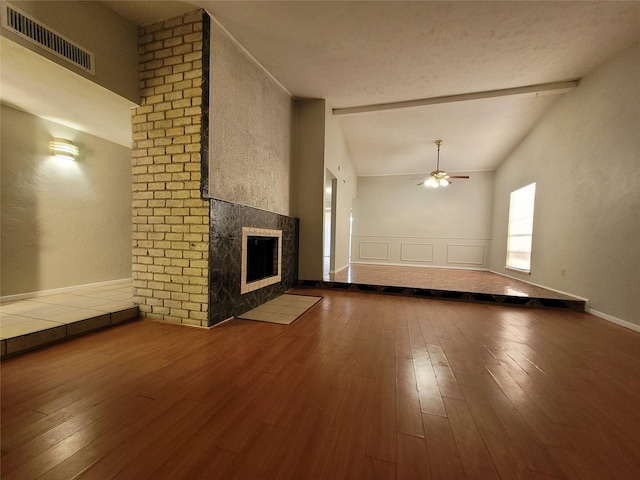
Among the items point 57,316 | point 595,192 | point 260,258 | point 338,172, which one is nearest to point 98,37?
point 57,316

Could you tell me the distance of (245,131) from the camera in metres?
2.96

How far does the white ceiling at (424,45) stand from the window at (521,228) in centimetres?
167

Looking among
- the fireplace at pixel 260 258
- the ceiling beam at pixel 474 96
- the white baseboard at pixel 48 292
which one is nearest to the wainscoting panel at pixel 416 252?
the ceiling beam at pixel 474 96

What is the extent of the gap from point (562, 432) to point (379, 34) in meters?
3.52

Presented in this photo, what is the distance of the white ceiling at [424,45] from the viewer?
231 cm

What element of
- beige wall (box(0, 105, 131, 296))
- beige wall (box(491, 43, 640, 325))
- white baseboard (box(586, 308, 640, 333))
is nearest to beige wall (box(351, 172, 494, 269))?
beige wall (box(491, 43, 640, 325))

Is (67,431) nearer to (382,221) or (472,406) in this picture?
(472,406)

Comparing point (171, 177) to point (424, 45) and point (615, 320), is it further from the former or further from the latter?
point (615, 320)

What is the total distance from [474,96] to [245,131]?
143 inches

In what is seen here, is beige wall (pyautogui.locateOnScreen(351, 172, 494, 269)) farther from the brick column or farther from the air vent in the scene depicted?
the air vent

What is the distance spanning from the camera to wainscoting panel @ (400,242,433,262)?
7680 mm

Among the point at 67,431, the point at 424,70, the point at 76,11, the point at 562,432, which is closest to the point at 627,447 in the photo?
the point at 562,432

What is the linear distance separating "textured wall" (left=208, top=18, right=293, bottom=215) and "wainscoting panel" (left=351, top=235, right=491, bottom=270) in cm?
473

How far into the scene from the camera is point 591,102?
3305 millimetres
